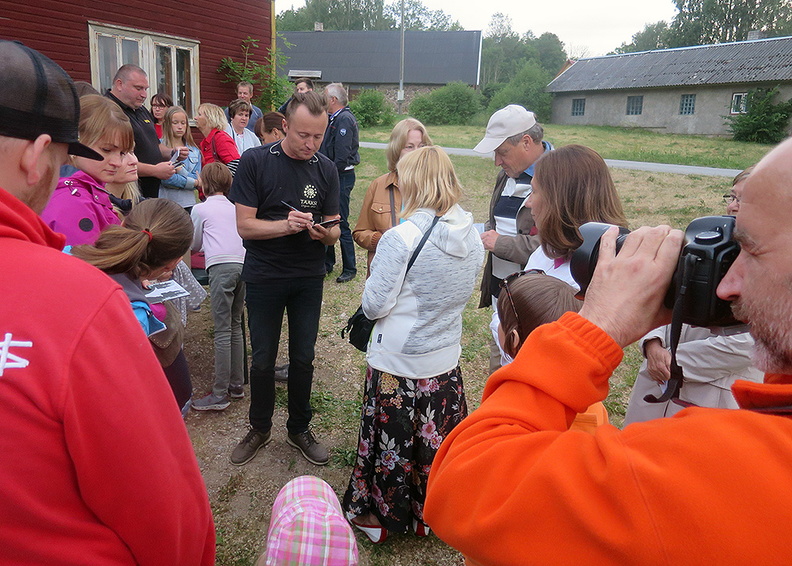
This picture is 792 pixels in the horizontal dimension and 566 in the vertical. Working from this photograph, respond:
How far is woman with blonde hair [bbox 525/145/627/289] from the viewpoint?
7.32 ft

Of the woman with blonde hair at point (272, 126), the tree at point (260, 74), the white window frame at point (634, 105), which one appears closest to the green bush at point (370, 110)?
the white window frame at point (634, 105)

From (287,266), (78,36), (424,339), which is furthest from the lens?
(78,36)

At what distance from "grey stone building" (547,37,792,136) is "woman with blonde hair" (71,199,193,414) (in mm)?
32771

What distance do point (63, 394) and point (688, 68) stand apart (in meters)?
38.1

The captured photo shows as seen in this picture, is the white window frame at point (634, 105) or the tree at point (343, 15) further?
the tree at point (343, 15)

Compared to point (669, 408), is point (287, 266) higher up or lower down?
higher up

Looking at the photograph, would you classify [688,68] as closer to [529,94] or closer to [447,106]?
[529,94]

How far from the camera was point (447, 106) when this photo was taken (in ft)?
110

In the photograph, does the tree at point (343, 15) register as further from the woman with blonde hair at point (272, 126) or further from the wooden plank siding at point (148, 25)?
the woman with blonde hair at point (272, 126)

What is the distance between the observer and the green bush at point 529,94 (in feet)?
122

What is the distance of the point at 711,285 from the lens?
872 millimetres

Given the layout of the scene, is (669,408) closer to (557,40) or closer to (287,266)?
(287,266)

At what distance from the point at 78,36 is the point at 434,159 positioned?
30.4ft

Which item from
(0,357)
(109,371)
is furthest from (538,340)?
(0,357)
